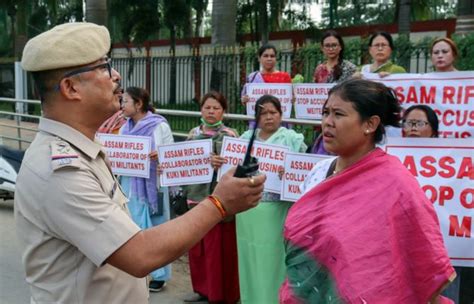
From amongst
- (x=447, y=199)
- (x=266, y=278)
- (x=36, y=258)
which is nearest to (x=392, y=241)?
(x=36, y=258)

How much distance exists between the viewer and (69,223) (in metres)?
1.97

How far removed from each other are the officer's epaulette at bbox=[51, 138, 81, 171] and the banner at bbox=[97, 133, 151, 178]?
13.1 feet

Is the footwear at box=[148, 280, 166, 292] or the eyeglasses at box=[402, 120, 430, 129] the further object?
the footwear at box=[148, 280, 166, 292]

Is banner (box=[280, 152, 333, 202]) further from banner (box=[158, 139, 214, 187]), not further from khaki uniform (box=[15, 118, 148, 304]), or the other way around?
khaki uniform (box=[15, 118, 148, 304])

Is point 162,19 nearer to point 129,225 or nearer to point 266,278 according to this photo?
point 266,278

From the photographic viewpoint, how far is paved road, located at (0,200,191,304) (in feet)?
19.2

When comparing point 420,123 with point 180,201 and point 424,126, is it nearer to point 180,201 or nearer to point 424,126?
point 424,126

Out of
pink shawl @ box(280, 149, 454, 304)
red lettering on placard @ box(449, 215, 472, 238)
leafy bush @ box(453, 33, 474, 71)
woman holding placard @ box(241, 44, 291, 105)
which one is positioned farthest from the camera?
leafy bush @ box(453, 33, 474, 71)

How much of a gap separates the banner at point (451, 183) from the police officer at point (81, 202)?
2547mm

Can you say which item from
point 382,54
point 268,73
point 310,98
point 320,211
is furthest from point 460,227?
point 268,73

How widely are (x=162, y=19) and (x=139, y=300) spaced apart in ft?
86.3

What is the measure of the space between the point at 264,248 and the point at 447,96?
6.37 feet

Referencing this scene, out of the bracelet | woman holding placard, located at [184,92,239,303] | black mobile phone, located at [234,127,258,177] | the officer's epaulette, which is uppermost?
the officer's epaulette

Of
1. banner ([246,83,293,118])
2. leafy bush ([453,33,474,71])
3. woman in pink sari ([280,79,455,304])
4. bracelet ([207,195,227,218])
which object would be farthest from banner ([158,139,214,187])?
leafy bush ([453,33,474,71])
